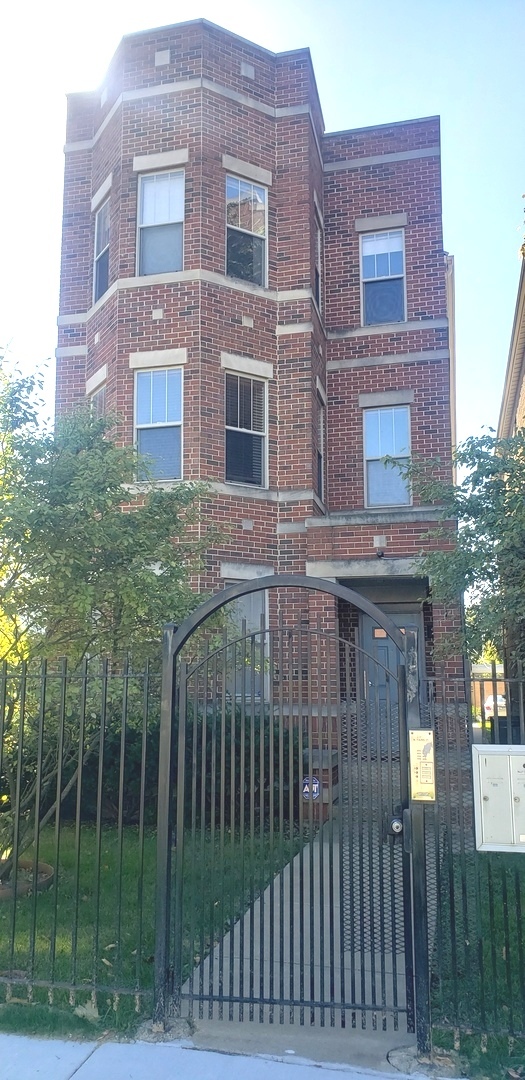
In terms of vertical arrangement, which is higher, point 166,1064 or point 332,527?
point 332,527

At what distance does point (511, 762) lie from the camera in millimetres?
4449

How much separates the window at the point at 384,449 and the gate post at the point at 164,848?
8.96 meters

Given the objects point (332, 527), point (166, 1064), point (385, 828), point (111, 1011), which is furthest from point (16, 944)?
point (332, 527)

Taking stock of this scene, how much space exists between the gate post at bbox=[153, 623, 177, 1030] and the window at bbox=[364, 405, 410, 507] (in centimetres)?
896

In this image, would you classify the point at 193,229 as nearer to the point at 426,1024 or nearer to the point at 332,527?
the point at 332,527

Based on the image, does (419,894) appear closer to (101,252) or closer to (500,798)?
(500,798)

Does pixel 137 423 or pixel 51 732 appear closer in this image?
pixel 51 732

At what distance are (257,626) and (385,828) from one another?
249 inches

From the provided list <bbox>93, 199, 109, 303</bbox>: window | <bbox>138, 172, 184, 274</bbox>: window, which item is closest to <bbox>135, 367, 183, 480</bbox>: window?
<bbox>138, 172, 184, 274</bbox>: window

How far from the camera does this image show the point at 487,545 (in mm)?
7340

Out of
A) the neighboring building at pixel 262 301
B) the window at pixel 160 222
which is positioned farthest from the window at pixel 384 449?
the window at pixel 160 222

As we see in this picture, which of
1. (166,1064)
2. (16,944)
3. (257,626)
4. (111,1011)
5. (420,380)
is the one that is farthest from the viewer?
(420,380)

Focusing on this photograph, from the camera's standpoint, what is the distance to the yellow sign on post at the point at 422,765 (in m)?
4.42

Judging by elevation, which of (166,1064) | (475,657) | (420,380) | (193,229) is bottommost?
(166,1064)
